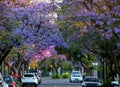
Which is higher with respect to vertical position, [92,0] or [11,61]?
[92,0]

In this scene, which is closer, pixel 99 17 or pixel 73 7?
pixel 99 17

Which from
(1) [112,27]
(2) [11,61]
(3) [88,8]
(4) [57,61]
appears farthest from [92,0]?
(4) [57,61]

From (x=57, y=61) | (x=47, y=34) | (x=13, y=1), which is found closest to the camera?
(x=13, y=1)

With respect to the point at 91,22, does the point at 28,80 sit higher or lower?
lower

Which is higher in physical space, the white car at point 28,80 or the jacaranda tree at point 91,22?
the jacaranda tree at point 91,22

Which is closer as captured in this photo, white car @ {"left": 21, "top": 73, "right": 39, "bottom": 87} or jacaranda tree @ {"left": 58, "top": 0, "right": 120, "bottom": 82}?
jacaranda tree @ {"left": 58, "top": 0, "right": 120, "bottom": 82}

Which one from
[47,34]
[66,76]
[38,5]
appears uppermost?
[38,5]

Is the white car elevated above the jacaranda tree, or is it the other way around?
the jacaranda tree

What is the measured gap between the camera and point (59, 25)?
95.5 feet

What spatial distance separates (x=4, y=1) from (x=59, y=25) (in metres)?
4.49

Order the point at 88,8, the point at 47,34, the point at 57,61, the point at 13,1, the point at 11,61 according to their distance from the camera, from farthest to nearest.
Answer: the point at 57,61
the point at 11,61
the point at 47,34
the point at 13,1
the point at 88,8

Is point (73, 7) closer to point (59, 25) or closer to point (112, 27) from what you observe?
point (112, 27)

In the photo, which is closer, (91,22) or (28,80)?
(91,22)

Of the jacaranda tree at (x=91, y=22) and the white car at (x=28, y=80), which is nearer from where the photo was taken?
the jacaranda tree at (x=91, y=22)
